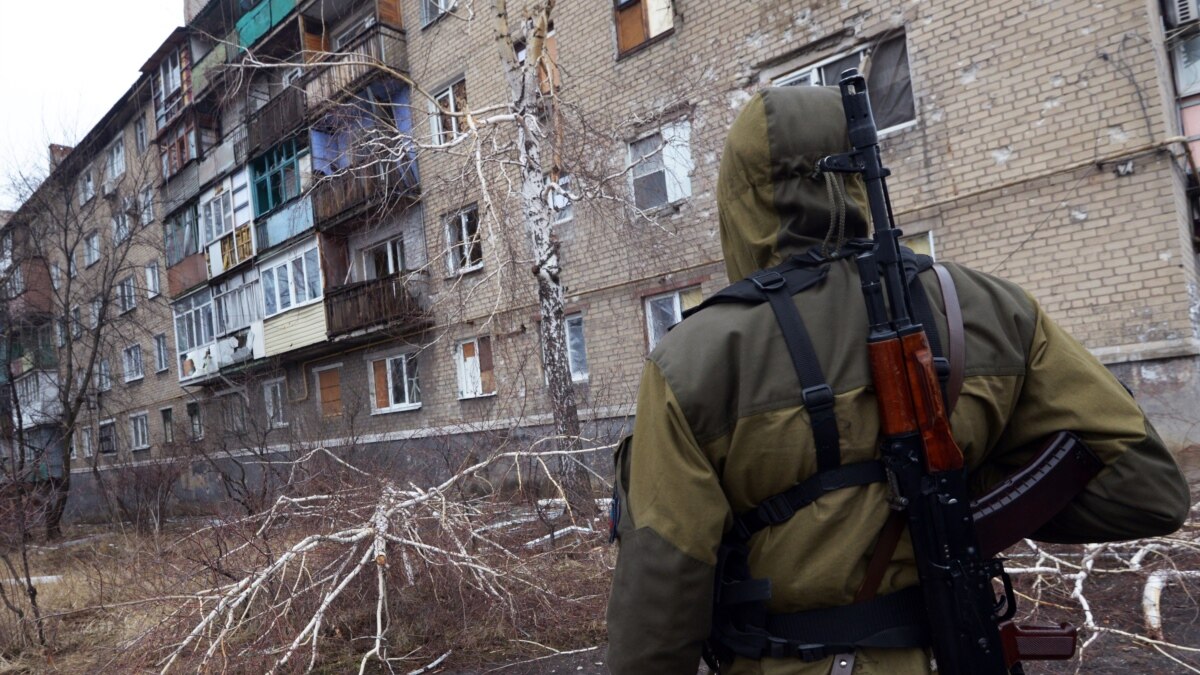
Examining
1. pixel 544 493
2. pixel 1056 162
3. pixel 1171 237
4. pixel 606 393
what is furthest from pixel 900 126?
pixel 544 493

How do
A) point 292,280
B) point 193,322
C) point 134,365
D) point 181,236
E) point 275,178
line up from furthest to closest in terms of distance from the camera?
point 134,365, point 181,236, point 193,322, point 275,178, point 292,280

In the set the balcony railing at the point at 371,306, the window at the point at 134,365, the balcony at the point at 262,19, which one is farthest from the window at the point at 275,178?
the window at the point at 134,365

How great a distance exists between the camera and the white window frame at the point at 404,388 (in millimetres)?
16295

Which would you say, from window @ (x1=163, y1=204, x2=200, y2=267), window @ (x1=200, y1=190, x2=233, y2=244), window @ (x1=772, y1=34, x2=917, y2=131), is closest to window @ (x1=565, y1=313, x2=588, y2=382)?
window @ (x1=772, y1=34, x2=917, y2=131)

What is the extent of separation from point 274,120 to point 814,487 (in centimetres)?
1921

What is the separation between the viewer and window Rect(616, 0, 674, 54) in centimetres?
1207

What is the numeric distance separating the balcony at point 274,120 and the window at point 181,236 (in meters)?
5.14

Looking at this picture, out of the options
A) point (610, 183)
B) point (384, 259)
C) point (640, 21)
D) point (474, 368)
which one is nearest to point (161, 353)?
point (384, 259)

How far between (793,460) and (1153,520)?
0.77 meters

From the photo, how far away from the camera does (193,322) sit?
76.2 ft

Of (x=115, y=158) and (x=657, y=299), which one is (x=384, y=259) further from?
(x=115, y=158)

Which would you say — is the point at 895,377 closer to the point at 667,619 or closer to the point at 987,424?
the point at 987,424

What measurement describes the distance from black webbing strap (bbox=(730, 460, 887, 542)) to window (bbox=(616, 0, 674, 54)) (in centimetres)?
1145

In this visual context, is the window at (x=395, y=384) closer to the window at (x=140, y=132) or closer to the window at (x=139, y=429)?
the window at (x=139, y=429)
